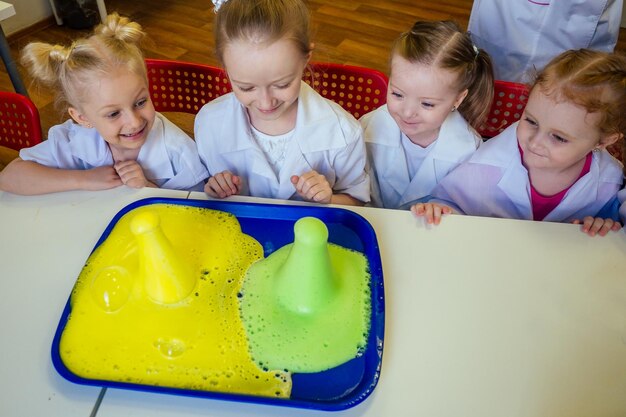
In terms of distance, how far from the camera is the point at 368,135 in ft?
3.75

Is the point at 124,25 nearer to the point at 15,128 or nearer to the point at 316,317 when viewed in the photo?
the point at 15,128

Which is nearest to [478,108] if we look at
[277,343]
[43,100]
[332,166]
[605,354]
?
[332,166]

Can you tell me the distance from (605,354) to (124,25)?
3.31 ft

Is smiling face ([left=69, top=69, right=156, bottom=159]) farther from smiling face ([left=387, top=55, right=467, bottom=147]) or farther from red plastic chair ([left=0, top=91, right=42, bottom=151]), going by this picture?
smiling face ([left=387, top=55, right=467, bottom=147])

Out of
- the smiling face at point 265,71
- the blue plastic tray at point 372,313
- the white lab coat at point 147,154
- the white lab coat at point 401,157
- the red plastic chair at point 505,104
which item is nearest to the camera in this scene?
the blue plastic tray at point 372,313

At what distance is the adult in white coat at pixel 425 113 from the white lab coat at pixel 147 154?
0.43 meters

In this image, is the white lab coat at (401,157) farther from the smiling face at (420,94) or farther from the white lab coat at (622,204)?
the white lab coat at (622,204)

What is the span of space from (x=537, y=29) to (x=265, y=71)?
3.13ft

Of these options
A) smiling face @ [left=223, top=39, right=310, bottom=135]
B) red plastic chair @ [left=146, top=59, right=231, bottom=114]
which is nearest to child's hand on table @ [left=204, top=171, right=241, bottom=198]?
smiling face @ [left=223, top=39, right=310, bottom=135]

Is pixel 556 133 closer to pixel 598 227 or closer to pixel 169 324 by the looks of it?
pixel 598 227

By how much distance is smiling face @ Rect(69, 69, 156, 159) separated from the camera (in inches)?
34.6

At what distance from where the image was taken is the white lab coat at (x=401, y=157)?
1.08 meters

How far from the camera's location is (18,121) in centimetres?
113

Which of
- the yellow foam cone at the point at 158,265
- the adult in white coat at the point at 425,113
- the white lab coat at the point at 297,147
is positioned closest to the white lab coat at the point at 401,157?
the adult in white coat at the point at 425,113
